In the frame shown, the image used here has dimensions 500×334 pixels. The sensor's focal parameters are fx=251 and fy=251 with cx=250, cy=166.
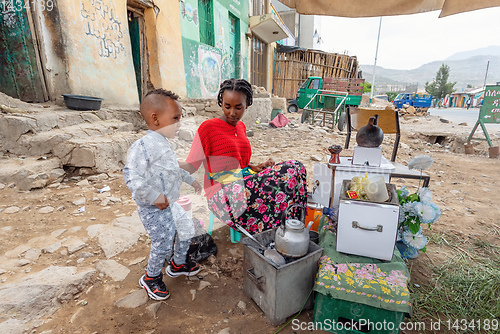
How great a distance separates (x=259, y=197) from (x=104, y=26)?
172 inches

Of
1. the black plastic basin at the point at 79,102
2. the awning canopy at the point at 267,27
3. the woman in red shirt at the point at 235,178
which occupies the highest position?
the awning canopy at the point at 267,27

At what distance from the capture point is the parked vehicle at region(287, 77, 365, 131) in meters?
9.45

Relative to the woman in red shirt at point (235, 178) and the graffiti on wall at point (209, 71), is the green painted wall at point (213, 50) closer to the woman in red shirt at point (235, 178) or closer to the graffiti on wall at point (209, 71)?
the graffiti on wall at point (209, 71)

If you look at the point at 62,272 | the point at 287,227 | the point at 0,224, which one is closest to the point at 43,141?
the point at 0,224

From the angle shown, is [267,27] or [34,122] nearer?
[34,122]

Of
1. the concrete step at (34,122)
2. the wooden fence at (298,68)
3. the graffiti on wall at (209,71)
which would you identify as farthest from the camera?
the wooden fence at (298,68)

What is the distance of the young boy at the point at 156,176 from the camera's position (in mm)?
1464

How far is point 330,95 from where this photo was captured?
31.5 ft

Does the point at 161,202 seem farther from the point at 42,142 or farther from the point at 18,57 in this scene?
the point at 18,57

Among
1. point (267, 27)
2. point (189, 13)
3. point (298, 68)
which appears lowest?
point (298, 68)

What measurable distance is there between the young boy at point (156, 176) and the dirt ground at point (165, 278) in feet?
0.67

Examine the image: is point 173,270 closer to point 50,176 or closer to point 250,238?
point 250,238

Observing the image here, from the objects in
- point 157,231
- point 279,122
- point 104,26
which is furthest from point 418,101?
point 157,231

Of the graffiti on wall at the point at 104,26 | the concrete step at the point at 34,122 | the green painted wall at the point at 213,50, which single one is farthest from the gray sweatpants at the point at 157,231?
the green painted wall at the point at 213,50
